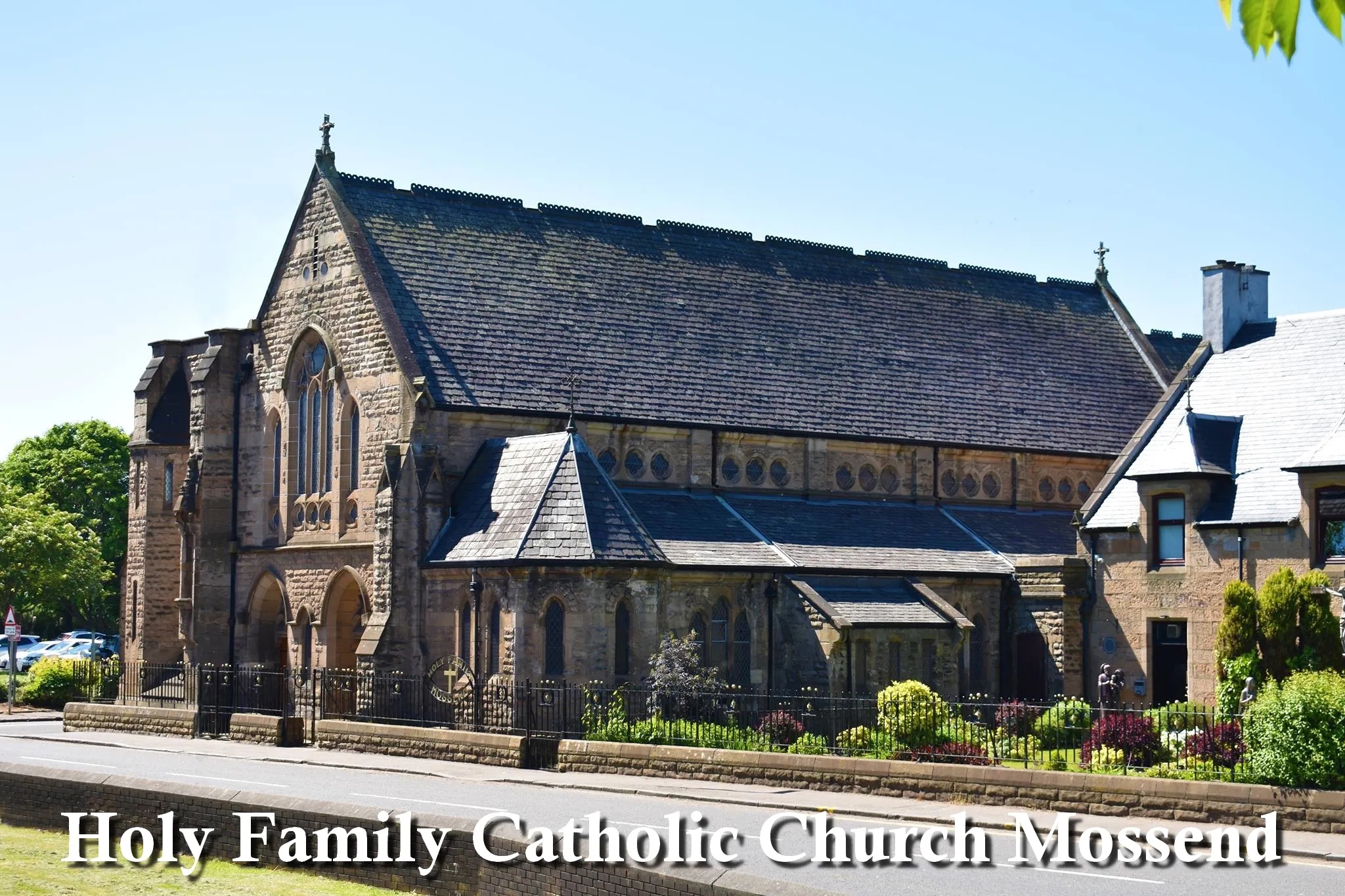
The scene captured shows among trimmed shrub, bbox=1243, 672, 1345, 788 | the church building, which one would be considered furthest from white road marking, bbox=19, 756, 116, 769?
trimmed shrub, bbox=1243, 672, 1345, 788

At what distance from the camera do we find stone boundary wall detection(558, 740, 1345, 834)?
19.8 metres

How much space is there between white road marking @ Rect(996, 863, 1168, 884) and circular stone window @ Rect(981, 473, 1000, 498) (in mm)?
29304

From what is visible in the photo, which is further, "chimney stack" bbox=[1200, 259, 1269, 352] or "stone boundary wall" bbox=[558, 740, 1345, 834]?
"chimney stack" bbox=[1200, 259, 1269, 352]

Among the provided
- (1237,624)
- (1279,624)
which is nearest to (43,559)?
(1237,624)

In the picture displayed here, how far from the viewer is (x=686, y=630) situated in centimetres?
3681

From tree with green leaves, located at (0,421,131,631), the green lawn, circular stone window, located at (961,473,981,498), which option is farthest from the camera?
tree with green leaves, located at (0,421,131,631)

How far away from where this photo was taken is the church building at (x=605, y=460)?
36094 mm

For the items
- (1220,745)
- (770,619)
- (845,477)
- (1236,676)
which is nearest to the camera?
(1220,745)

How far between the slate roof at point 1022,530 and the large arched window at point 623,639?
1271 centimetres

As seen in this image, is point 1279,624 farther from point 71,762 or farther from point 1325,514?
point 71,762

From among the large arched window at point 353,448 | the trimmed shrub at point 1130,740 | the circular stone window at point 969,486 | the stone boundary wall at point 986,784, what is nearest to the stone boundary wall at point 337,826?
the stone boundary wall at point 986,784

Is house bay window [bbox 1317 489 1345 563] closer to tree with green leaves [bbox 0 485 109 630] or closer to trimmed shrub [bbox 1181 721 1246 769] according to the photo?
trimmed shrub [bbox 1181 721 1246 769]

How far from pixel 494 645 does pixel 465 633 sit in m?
1.15

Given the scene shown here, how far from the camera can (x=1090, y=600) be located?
3941 centimetres
